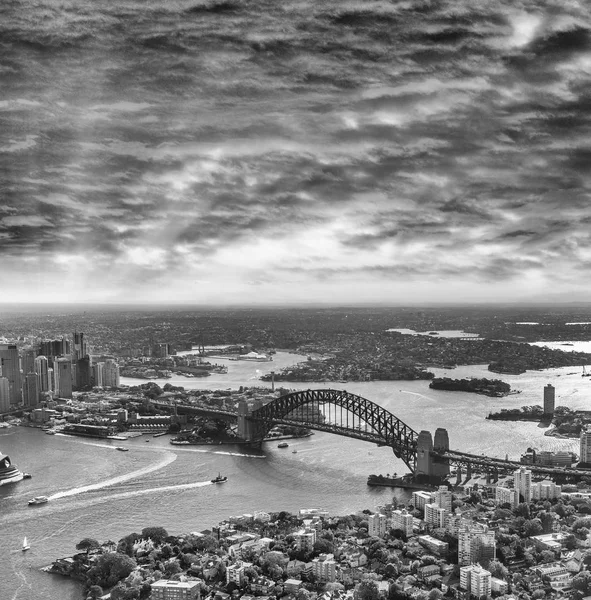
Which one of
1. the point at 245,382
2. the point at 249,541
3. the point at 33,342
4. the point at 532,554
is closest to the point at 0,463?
the point at 249,541

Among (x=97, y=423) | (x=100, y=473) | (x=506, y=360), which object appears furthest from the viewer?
(x=506, y=360)

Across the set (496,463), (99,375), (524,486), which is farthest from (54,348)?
(524,486)

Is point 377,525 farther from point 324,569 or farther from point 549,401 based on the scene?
point 549,401

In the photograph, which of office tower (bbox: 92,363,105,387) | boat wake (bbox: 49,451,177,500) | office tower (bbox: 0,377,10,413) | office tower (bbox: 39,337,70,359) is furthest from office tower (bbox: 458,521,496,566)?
office tower (bbox: 39,337,70,359)

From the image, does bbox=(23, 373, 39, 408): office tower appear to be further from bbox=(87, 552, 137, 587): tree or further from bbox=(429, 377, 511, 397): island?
bbox=(87, 552, 137, 587): tree

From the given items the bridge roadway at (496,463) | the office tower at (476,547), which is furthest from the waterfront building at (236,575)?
the bridge roadway at (496,463)

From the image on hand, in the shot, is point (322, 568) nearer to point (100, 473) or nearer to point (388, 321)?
point (100, 473)
